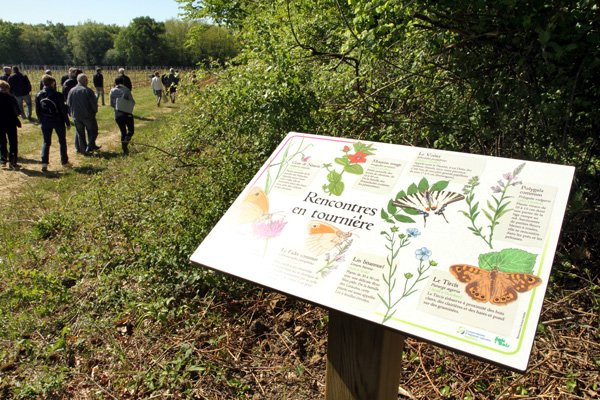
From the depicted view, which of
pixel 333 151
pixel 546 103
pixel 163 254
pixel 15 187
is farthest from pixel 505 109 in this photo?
pixel 15 187

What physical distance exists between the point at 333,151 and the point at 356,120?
228 cm

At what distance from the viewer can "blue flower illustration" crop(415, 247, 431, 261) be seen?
4.86ft

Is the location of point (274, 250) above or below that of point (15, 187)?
above

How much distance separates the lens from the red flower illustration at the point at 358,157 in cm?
198

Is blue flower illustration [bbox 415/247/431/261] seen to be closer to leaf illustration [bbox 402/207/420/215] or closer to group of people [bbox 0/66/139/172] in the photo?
leaf illustration [bbox 402/207/420/215]

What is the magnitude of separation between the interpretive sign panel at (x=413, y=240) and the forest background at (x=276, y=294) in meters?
1.35

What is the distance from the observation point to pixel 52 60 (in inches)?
3617

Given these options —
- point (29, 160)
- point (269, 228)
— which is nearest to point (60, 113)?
point (29, 160)

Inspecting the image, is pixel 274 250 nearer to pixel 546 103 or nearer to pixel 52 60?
pixel 546 103

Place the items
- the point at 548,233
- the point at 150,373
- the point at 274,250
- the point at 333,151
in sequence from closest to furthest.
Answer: the point at 548,233
the point at 274,250
the point at 333,151
the point at 150,373

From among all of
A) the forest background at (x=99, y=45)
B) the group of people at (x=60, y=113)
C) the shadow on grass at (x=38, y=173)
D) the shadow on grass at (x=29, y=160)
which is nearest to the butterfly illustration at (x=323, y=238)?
the group of people at (x=60, y=113)

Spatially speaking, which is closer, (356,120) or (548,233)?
(548,233)

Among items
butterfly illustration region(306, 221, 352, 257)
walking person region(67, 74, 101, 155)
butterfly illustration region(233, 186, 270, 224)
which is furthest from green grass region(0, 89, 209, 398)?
walking person region(67, 74, 101, 155)

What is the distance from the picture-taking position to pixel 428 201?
5.44 feet
